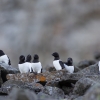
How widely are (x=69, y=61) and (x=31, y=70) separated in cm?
225

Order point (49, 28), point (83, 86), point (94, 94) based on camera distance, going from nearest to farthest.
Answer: point (94, 94) → point (83, 86) → point (49, 28)

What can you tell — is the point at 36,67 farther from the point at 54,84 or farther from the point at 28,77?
the point at 54,84

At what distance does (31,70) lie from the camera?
16047mm

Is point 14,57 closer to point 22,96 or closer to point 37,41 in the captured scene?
point 37,41

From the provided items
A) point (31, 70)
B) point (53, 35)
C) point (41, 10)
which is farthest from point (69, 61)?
point (41, 10)

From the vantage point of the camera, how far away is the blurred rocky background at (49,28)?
46969mm

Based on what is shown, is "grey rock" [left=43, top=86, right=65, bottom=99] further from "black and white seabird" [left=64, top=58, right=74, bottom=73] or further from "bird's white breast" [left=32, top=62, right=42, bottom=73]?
"black and white seabird" [left=64, top=58, right=74, bottom=73]

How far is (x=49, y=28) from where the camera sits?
5047cm

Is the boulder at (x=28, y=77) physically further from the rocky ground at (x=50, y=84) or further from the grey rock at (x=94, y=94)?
the grey rock at (x=94, y=94)

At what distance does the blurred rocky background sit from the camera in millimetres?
46969

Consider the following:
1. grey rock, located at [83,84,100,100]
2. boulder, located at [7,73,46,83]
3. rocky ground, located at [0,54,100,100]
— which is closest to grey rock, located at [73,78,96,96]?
rocky ground, located at [0,54,100,100]

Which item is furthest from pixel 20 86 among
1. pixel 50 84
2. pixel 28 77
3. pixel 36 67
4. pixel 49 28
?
pixel 49 28

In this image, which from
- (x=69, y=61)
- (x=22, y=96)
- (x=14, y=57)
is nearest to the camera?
(x=22, y=96)

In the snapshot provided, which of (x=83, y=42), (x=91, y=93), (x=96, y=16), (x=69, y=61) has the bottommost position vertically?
(x=91, y=93)
